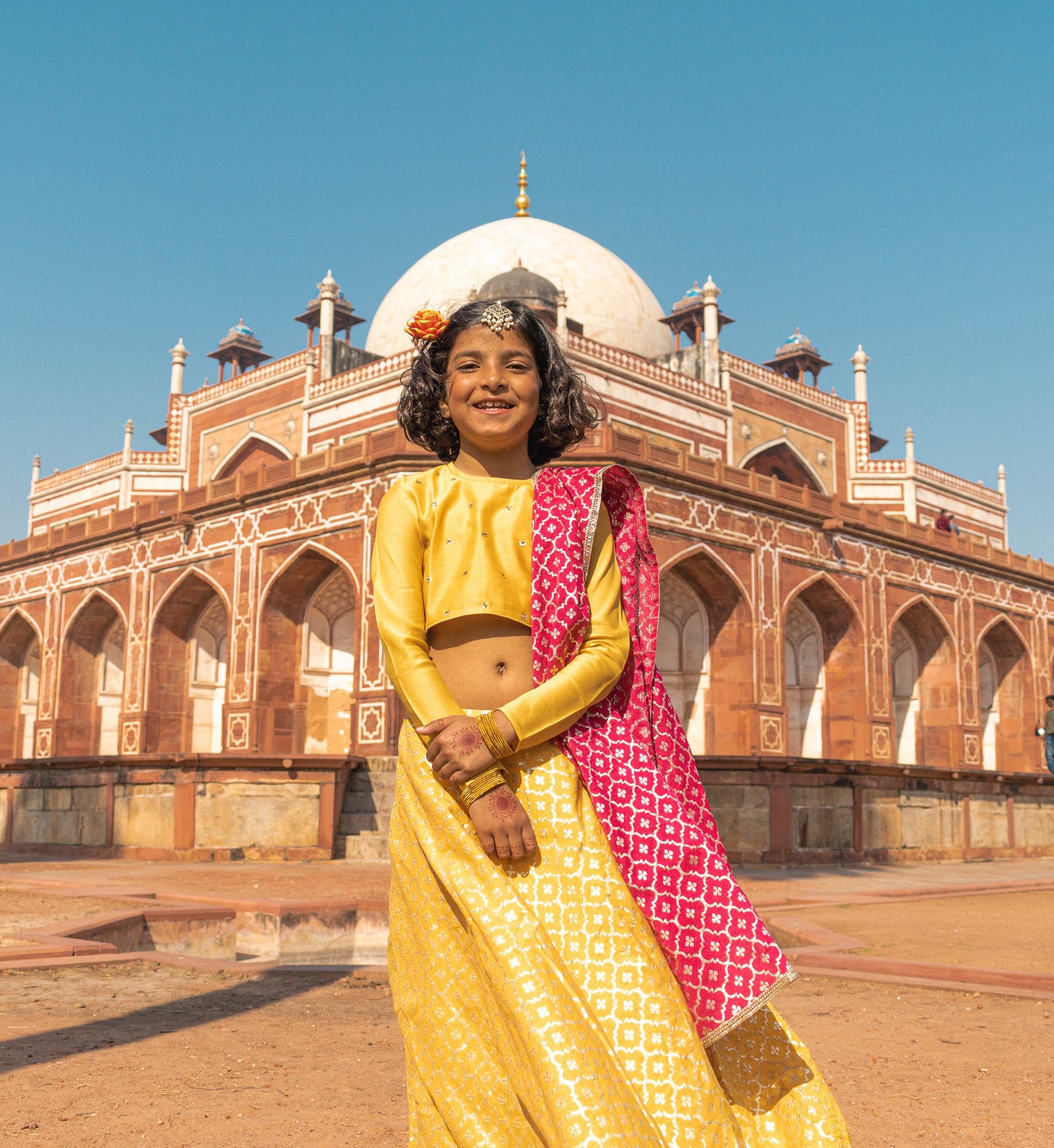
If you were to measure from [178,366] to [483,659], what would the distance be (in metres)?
26.7

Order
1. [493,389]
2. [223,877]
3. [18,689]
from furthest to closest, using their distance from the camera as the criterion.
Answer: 1. [18,689]
2. [223,877]
3. [493,389]

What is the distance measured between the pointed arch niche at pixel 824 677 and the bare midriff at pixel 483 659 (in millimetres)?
17761

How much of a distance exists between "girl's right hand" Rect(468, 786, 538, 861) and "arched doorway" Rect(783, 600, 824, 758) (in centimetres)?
1857

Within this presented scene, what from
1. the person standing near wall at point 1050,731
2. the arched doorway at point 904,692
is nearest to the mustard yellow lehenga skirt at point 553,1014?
the person standing near wall at point 1050,731

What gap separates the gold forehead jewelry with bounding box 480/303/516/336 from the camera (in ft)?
7.47

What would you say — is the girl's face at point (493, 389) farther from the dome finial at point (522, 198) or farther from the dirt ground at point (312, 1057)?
Answer: the dome finial at point (522, 198)

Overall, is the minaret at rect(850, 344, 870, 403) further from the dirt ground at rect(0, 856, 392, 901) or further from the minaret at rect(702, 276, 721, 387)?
the dirt ground at rect(0, 856, 392, 901)

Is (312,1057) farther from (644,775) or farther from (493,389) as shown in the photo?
(493,389)

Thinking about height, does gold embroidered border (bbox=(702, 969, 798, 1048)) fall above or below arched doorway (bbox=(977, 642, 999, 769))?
below

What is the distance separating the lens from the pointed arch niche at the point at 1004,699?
76.0ft

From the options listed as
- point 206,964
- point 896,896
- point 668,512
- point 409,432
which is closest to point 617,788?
point 409,432

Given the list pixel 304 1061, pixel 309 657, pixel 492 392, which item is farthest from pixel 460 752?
pixel 309 657

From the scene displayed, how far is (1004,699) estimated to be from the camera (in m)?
23.5

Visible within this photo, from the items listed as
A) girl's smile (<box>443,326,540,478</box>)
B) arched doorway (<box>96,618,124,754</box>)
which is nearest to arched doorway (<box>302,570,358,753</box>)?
arched doorway (<box>96,618,124,754</box>)
